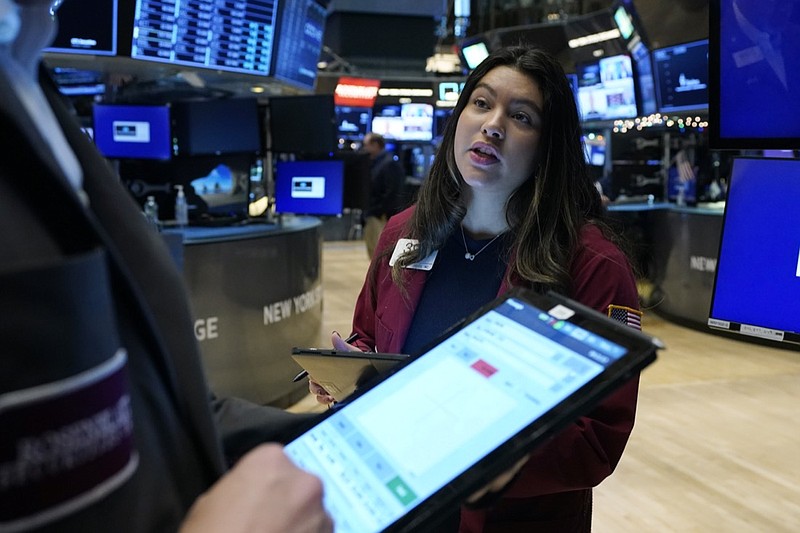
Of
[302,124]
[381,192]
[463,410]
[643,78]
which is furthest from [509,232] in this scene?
[381,192]

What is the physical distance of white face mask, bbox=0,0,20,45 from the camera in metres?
0.50

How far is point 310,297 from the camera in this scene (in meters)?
5.15

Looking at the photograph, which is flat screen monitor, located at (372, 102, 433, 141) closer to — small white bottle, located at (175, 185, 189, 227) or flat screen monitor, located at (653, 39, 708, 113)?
flat screen monitor, located at (653, 39, 708, 113)

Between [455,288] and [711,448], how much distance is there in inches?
117

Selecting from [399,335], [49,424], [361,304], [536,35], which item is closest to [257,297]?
[361,304]

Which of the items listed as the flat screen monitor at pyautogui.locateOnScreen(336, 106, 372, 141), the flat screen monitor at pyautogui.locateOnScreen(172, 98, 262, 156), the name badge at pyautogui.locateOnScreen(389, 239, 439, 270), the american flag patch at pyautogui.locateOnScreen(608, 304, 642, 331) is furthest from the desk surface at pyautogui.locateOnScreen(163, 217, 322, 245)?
the flat screen monitor at pyautogui.locateOnScreen(336, 106, 372, 141)

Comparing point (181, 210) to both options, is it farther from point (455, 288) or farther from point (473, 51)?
point (473, 51)

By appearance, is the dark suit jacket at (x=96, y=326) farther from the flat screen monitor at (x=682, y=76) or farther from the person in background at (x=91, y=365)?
the flat screen monitor at (x=682, y=76)

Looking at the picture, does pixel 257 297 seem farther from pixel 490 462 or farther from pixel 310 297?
pixel 490 462

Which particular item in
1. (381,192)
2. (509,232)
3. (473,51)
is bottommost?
(381,192)

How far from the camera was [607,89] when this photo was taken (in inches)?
A: 329

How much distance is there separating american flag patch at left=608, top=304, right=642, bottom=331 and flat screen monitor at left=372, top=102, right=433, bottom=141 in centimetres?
1316

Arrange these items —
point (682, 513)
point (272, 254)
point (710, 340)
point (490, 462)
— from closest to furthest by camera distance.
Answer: point (490, 462), point (682, 513), point (272, 254), point (710, 340)

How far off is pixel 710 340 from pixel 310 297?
3.71 metres
